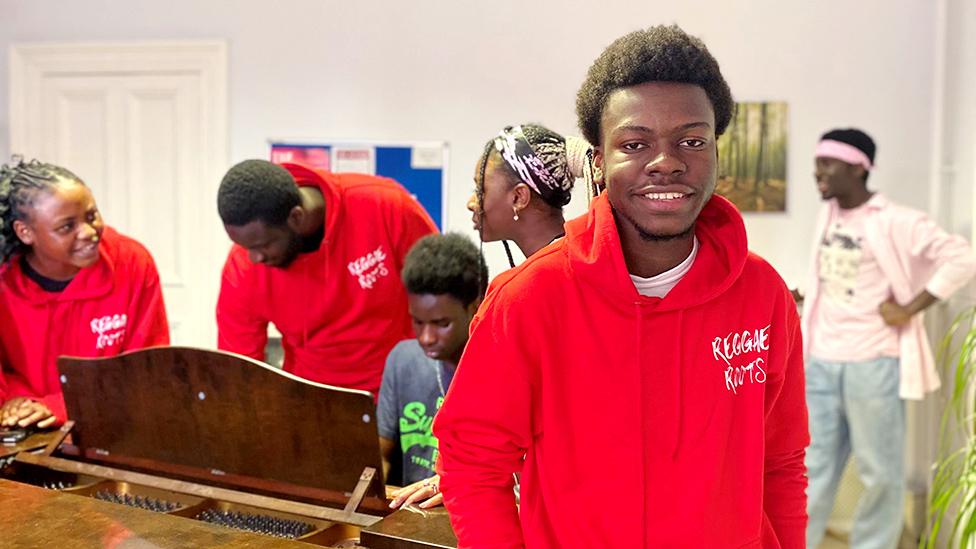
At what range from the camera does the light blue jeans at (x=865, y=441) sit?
3.72 meters

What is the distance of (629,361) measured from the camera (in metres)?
1.20

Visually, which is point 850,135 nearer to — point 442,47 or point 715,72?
point 442,47

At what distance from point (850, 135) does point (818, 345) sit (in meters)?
0.82

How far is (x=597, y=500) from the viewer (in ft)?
4.00

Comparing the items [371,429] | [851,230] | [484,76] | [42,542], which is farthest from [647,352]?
[484,76]

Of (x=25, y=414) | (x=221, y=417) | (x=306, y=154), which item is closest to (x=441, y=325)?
(x=221, y=417)

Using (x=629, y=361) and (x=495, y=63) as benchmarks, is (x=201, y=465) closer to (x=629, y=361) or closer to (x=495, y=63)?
(x=629, y=361)

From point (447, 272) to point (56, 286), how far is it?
3.49 feet

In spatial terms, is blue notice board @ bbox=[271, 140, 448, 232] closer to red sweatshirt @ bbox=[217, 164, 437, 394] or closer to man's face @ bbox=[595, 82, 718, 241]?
red sweatshirt @ bbox=[217, 164, 437, 394]

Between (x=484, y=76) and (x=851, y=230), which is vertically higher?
(x=484, y=76)

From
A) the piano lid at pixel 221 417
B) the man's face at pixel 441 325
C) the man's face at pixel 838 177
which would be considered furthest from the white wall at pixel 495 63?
the piano lid at pixel 221 417

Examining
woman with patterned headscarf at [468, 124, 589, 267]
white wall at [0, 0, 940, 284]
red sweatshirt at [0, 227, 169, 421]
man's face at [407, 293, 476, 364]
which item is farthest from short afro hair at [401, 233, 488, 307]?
white wall at [0, 0, 940, 284]

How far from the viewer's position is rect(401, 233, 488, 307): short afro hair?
2.16 m

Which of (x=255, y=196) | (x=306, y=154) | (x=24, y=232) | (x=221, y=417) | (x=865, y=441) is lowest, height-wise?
(x=865, y=441)
